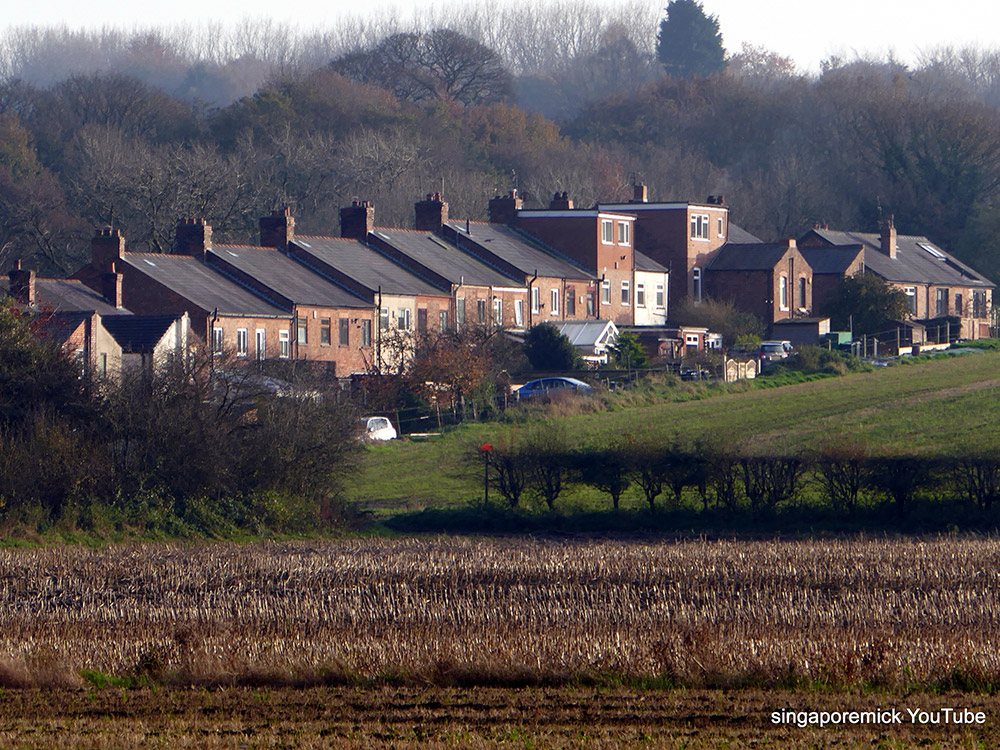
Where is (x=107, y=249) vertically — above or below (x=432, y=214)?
below

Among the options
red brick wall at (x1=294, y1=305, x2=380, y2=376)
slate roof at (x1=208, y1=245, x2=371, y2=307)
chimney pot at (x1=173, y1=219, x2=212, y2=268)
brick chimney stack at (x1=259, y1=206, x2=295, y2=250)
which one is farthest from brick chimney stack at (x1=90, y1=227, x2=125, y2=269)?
brick chimney stack at (x1=259, y1=206, x2=295, y2=250)

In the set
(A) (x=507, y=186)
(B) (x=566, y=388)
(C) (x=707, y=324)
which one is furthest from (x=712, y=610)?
(A) (x=507, y=186)

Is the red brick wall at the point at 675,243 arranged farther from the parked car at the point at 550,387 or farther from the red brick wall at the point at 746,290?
the parked car at the point at 550,387

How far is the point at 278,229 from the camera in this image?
58906 millimetres

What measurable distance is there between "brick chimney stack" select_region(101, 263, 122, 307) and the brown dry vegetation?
26.3 meters

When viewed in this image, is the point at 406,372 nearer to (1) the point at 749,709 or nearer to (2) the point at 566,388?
(2) the point at 566,388

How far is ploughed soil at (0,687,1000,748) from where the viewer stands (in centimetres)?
1133

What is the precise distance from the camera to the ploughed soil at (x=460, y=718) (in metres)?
11.3

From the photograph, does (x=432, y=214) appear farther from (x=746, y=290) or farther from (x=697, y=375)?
(x=697, y=375)

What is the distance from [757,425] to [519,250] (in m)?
28.4

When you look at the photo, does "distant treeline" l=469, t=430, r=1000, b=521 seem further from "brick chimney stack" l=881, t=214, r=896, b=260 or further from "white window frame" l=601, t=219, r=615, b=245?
"brick chimney stack" l=881, t=214, r=896, b=260

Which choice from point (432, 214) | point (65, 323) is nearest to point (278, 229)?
point (432, 214)

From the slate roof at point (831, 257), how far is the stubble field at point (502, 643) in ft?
173

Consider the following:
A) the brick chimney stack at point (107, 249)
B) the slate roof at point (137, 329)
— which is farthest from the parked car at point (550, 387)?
the brick chimney stack at point (107, 249)
